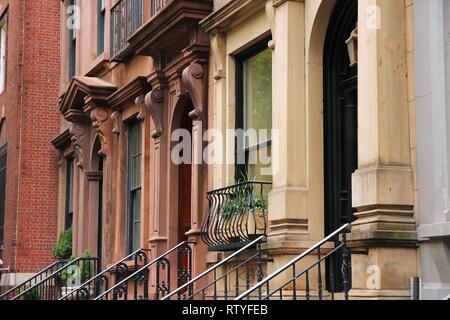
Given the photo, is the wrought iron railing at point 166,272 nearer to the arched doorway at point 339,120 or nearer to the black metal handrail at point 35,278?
the arched doorway at point 339,120

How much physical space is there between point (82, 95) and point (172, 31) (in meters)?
5.18

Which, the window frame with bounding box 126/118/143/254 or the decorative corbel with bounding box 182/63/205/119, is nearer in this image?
the decorative corbel with bounding box 182/63/205/119

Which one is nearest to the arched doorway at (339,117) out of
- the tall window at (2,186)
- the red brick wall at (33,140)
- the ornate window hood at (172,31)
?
the ornate window hood at (172,31)

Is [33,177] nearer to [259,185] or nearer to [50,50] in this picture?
[50,50]

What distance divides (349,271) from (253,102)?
3.95 m

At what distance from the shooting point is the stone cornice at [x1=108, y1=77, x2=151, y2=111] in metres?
17.1

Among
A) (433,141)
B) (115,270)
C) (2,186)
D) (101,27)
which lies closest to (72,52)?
(101,27)

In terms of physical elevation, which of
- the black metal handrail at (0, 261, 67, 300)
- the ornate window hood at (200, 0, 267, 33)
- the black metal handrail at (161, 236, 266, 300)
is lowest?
the black metal handrail at (0, 261, 67, 300)

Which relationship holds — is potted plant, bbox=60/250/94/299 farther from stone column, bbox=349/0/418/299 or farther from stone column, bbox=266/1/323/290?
stone column, bbox=349/0/418/299

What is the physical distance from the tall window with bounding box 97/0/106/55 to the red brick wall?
3776mm

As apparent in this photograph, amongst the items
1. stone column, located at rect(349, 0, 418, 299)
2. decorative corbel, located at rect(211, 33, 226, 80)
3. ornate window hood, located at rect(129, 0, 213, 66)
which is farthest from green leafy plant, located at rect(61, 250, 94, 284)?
stone column, located at rect(349, 0, 418, 299)

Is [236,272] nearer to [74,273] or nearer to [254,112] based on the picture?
[254,112]

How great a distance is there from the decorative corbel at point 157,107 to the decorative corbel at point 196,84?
5.29 ft

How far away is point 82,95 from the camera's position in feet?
65.0
